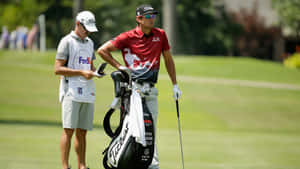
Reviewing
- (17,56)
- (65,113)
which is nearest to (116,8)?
(17,56)

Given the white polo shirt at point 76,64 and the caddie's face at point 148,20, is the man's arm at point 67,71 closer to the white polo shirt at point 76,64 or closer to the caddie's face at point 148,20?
the white polo shirt at point 76,64

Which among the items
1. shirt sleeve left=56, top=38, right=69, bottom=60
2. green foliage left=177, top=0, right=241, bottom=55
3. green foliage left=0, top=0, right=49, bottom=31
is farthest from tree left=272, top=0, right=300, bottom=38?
shirt sleeve left=56, top=38, right=69, bottom=60

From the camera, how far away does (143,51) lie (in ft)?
25.9

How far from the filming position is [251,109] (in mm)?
22906

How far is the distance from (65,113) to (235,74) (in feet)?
68.8

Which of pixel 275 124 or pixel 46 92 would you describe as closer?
pixel 275 124

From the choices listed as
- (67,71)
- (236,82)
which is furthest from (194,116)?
(67,71)

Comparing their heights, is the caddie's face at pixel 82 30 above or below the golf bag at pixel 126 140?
above

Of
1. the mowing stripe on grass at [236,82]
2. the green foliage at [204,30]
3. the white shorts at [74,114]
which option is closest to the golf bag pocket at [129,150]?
the white shorts at [74,114]

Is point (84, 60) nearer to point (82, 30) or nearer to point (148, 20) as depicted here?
point (82, 30)

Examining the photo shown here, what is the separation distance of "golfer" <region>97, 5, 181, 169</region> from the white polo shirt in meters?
0.54

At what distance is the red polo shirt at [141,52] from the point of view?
7.86 m

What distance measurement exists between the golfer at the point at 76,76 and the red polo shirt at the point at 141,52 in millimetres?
544

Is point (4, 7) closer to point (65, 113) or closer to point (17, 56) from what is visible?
point (17, 56)
